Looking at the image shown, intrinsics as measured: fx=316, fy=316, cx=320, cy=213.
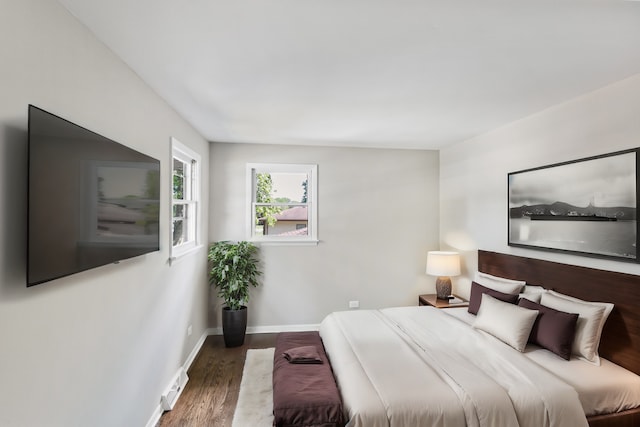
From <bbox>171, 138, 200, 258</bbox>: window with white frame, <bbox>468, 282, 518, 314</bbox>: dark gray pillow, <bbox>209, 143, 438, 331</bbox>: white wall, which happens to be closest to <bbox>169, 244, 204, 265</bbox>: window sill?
<bbox>171, 138, 200, 258</bbox>: window with white frame

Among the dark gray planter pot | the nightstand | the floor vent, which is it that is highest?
the nightstand

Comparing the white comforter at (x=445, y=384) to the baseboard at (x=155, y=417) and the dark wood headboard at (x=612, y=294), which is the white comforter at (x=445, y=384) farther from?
the baseboard at (x=155, y=417)

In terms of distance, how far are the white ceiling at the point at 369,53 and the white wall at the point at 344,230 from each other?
1.38 meters

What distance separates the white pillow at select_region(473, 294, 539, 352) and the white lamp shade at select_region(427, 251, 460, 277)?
1.01 meters

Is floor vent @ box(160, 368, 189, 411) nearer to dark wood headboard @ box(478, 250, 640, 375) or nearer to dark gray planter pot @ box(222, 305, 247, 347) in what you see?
dark gray planter pot @ box(222, 305, 247, 347)

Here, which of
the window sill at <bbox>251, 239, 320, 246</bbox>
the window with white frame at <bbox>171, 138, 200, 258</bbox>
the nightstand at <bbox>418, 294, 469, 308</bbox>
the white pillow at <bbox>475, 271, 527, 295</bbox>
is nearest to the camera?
the white pillow at <bbox>475, 271, 527, 295</bbox>

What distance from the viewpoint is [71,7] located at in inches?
58.1

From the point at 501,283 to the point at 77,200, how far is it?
348cm

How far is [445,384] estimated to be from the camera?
2021 millimetres

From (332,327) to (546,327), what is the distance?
1.74m

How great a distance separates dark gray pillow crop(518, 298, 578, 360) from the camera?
7.57ft

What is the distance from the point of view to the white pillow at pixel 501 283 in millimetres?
3014

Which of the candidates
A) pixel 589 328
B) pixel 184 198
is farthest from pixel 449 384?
pixel 184 198

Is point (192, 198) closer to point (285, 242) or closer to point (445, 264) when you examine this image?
point (285, 242)
